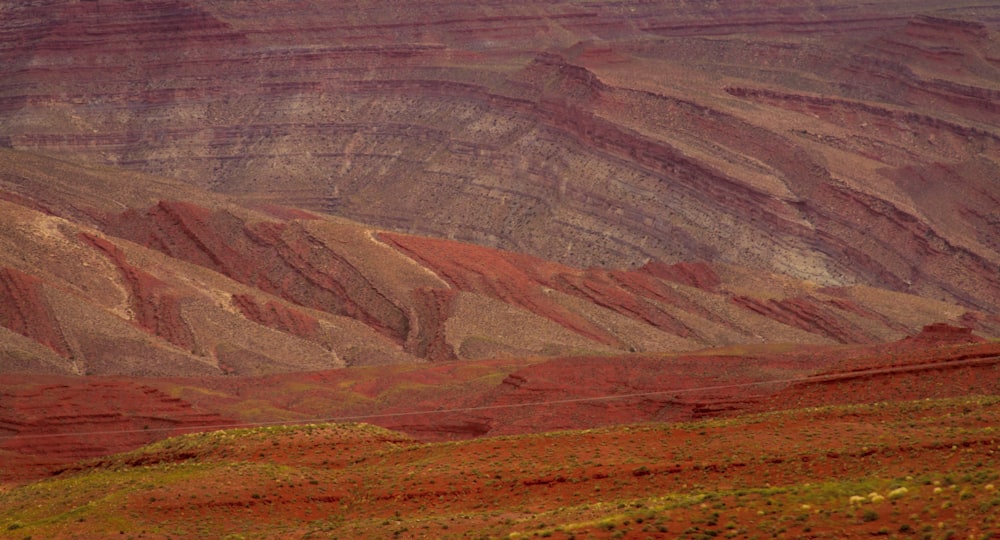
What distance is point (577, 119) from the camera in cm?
10825

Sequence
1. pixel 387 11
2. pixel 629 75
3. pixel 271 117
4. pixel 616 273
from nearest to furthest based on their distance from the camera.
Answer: pixel 616 273 → pixel 629 75 → pixel 271 117 → pixel 387 11

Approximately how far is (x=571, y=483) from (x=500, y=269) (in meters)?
46.0

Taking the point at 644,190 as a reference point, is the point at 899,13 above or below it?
above

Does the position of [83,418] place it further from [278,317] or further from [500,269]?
[500,269]

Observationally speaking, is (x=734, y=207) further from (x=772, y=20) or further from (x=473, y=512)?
(x=473, y=512)

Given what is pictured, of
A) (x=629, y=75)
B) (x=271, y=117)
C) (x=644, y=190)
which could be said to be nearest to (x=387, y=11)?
(x=271, y=117)

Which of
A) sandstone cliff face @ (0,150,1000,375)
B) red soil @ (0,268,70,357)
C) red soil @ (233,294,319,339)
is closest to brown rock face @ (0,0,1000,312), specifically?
sandstone cliff face @ (0,150,1000,375)

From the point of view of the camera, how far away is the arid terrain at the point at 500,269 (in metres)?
33.1

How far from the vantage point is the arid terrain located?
33.1 metres

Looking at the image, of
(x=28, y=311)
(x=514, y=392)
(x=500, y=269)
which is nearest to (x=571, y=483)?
(x=514, y=392)

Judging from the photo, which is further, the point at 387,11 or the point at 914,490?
the point at 387,11

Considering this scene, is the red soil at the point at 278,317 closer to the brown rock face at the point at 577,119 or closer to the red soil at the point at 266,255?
the red soil at the point at 266,255

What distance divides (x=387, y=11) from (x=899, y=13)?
4579 cm

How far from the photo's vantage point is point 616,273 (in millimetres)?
80750
